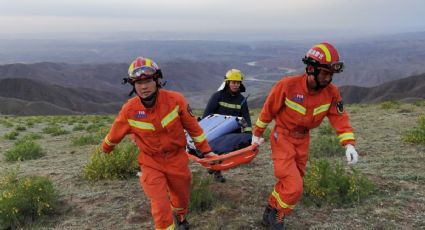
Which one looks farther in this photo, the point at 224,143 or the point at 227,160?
the point at 224,143

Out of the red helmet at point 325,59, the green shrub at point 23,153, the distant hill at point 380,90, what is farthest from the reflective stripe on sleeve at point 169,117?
the distant hill at point 380,90

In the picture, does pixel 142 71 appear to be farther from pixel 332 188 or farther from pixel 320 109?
pixel 332 188

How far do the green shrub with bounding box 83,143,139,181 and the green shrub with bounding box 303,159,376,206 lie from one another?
3326 millimetres

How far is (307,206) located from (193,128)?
7.21 ft

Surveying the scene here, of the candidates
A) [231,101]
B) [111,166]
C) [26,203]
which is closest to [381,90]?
[231,101]

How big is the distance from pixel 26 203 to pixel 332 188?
14.8 feet

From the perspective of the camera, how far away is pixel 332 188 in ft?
20.2


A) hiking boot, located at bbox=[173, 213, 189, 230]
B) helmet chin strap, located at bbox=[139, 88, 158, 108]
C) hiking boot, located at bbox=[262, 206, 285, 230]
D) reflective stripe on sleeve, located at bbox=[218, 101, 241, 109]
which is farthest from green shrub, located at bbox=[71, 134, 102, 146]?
hiking boot, located at bbox=[262, 206, 285, 230]

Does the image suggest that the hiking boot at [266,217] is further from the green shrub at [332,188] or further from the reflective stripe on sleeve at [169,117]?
the reflective stripe on sleeve at [169,117]

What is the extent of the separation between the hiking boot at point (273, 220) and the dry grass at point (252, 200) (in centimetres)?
17

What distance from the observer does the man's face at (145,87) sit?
495 centimetres

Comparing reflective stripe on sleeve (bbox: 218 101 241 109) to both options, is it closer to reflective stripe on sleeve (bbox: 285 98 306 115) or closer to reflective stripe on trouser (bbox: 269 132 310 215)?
reflective stripe on trouser (bbox: 269 132 310 215)

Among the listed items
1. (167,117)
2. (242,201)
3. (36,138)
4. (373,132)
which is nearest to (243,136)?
(242,201)

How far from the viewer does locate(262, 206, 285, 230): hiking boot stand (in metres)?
5.24
